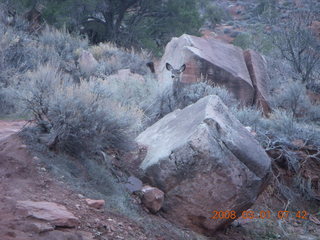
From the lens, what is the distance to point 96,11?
723 inches

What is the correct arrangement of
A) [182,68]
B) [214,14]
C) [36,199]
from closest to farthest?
[36,199] → [182,68] → [214,14]

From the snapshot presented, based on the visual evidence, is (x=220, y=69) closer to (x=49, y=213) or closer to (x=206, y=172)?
(x=206, y=172)

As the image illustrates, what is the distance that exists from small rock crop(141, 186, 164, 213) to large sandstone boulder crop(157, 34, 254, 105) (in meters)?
5.06

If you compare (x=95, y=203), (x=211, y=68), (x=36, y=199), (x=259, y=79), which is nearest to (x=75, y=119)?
(x=95, y=203)

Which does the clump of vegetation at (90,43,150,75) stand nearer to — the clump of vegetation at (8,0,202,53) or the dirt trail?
the clump of vegetation at (8,0,202,53)

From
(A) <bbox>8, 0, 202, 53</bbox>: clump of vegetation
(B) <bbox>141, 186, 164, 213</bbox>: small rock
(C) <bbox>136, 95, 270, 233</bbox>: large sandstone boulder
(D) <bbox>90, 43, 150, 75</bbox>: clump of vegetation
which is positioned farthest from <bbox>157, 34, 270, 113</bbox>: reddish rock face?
(A) <bbox>8, 0, 202, 53</bbox>: clump of vegetation

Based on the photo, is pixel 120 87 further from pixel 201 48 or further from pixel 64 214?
pixel 64 214

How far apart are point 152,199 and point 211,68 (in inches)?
235

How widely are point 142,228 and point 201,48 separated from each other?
7.39m

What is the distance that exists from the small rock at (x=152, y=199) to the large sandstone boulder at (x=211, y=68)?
506cm

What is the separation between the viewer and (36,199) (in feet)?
13.6

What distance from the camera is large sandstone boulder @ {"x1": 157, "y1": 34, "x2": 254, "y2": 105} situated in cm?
1058

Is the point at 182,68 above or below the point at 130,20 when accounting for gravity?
below

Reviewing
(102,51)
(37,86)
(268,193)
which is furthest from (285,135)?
(102,51)
